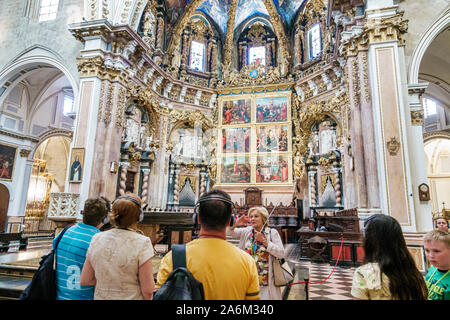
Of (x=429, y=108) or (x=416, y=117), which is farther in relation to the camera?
(x=429, y=108)

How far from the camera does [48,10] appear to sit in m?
13.7

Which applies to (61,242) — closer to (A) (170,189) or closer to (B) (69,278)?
(B) (69,278)

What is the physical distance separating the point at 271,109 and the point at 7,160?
15553 mm

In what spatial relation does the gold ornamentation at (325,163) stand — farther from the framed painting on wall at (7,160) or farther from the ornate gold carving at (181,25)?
the framed painting on wall at (7,160)

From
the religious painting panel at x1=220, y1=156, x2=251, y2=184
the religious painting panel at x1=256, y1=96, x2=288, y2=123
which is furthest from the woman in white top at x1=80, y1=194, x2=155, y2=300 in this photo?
the religious painting panel at x1=256, y1=96, x2=288, y2=123

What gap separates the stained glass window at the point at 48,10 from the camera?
13539 millimetres

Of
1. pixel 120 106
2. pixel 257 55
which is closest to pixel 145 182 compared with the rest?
pixel 120 106

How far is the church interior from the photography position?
813cm

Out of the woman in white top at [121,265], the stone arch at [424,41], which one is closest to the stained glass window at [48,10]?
the stone arch at [424,41]

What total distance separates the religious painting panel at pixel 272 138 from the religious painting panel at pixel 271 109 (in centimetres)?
52

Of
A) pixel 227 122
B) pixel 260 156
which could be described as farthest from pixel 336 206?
pixel 227 122

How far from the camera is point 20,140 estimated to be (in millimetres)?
16125

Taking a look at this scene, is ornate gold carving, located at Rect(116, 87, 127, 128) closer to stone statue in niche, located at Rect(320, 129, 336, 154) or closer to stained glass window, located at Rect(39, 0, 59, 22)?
stained glass window, located at Rect(39, 0, 59, 22)

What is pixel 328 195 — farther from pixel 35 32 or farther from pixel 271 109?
pixel 35 32
